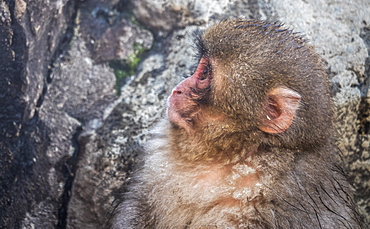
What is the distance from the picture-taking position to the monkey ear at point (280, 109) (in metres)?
2.07

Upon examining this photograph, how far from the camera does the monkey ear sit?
2.07 meters

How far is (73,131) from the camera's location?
3.00 metres

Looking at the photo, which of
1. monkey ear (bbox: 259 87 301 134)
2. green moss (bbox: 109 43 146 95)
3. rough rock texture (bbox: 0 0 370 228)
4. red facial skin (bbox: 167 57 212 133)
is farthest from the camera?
green moss (bbox: 109 43 146 95)

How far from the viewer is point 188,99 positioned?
2348 millimetres

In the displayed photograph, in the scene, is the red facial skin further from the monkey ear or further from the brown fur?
the monkey ear

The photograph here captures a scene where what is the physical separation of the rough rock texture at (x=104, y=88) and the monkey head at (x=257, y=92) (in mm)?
744

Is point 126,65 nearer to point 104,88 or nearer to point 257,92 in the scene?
point 104,88

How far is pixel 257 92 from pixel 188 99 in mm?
393

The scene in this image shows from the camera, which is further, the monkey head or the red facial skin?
the red facial skin

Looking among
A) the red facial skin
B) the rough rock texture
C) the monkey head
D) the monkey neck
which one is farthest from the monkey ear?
the rough rock texture

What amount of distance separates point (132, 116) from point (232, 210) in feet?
3.80

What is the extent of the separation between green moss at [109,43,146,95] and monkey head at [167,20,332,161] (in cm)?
93

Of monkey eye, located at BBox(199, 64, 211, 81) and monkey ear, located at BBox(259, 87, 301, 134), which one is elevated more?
monkey eye, located at BBox(199, 64, 211, 81)

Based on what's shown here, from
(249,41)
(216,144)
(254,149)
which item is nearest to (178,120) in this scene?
(216,144)
